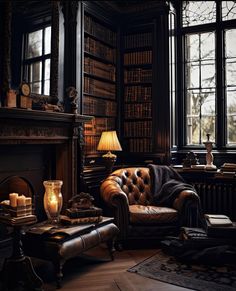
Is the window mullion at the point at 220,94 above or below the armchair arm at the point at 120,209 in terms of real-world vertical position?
above

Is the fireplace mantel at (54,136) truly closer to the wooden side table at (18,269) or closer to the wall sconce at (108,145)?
the wall sconce at (108,145)

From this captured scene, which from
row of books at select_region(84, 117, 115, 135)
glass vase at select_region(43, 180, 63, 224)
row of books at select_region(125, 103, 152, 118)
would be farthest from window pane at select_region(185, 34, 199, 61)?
glass vase at select_region(43, 180, 63, 224)

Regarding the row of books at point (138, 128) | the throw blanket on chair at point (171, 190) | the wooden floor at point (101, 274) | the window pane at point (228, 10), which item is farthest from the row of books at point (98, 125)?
the window pane at point (228, 10)

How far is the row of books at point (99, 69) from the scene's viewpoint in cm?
470

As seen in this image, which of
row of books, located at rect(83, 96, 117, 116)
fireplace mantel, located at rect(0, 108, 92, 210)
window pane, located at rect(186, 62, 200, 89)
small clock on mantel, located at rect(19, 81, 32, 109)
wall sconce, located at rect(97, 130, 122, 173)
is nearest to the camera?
fireplace mantel, located at rect(0, 108, 92, 210)

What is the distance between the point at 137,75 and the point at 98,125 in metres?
1.06

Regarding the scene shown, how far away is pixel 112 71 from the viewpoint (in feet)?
17.5

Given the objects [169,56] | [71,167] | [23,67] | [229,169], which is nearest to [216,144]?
[229,169]

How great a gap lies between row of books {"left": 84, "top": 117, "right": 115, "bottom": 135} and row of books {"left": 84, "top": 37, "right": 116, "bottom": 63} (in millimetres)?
892

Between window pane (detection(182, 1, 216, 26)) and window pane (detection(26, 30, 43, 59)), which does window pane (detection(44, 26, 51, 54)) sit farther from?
window pane (detection(182, 1, 216, 26))

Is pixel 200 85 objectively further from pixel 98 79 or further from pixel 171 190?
pixel 171 190

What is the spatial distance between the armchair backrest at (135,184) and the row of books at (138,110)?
1116 millimetres

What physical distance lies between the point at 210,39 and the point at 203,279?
3.68 m

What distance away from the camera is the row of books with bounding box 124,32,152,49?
17.5ft
